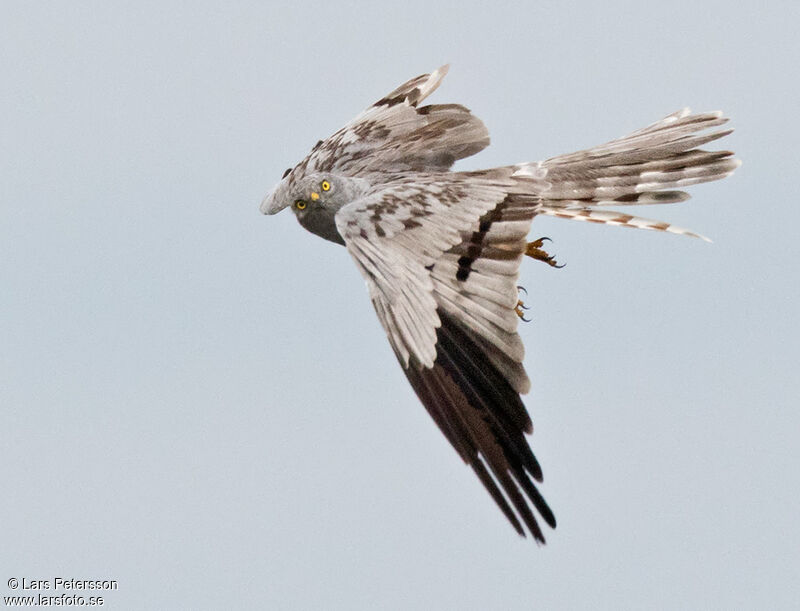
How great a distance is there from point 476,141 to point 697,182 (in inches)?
71.6

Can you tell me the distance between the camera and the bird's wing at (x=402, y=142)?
12242 mm

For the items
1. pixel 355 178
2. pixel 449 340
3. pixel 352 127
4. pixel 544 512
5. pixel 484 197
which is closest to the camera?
pixel 544 512

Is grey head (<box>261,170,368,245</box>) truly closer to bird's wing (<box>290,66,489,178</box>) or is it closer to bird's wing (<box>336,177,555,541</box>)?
bird's wing (<box>290,66,489,178</box>)

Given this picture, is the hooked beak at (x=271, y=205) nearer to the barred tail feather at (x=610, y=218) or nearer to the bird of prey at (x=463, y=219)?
the bird of prey at (x=463, y=219)

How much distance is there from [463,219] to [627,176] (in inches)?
75.1

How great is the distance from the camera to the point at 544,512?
9492 mm

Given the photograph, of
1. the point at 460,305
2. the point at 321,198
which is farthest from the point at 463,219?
the point at 321,198

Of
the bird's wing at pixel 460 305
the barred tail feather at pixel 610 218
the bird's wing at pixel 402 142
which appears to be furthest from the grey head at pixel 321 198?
the barred tail feather at pixel 610 218

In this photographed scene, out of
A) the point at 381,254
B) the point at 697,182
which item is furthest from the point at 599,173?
the point at 381,254

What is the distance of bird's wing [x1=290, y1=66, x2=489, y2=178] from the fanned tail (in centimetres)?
63

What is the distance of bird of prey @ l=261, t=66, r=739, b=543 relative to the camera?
976cm

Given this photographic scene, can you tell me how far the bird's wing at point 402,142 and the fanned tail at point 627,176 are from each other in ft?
2.08

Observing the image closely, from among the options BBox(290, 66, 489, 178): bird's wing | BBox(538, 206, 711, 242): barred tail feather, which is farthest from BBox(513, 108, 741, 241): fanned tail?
BBox(290, 66, 489, 178): bird's wing

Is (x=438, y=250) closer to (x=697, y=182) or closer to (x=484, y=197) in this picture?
(x=484, y=197)
